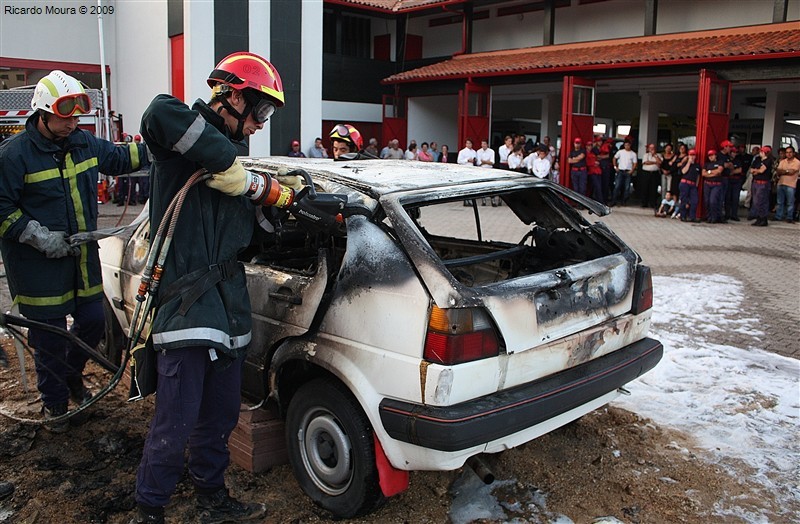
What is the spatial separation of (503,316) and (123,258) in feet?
8.63

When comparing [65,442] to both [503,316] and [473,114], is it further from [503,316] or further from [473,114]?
[473,114]

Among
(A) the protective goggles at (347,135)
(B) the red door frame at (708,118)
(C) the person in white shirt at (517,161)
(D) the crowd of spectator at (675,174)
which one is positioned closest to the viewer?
(A) the protective goggles at (347,135)

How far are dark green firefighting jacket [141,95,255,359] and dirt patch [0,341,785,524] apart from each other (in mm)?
893

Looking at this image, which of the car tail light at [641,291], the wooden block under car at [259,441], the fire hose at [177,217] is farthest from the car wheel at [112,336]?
the car tail light at [641,291]

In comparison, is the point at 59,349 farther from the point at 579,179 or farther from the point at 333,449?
the point at 579,179

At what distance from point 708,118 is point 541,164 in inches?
162

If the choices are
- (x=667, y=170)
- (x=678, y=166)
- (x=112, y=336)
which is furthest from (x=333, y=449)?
(x=667, y=170)

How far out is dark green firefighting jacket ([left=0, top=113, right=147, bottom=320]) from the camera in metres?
3.64

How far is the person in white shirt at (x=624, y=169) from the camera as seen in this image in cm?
1803

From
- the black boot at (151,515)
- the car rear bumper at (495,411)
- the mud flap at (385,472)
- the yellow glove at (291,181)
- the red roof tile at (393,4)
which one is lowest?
the black boot at (151,515)

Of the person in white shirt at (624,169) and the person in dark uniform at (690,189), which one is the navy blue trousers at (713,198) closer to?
the person in dark uniform at (690,189)

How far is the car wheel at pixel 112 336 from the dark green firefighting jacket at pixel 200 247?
215 centimetres

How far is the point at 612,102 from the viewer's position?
2484 centimetres

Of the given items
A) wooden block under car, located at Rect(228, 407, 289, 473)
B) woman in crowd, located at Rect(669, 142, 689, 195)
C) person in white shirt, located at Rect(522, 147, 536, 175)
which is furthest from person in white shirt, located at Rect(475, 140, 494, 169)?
wooden block under car, located at Rect(228, 407, 289, 473)
